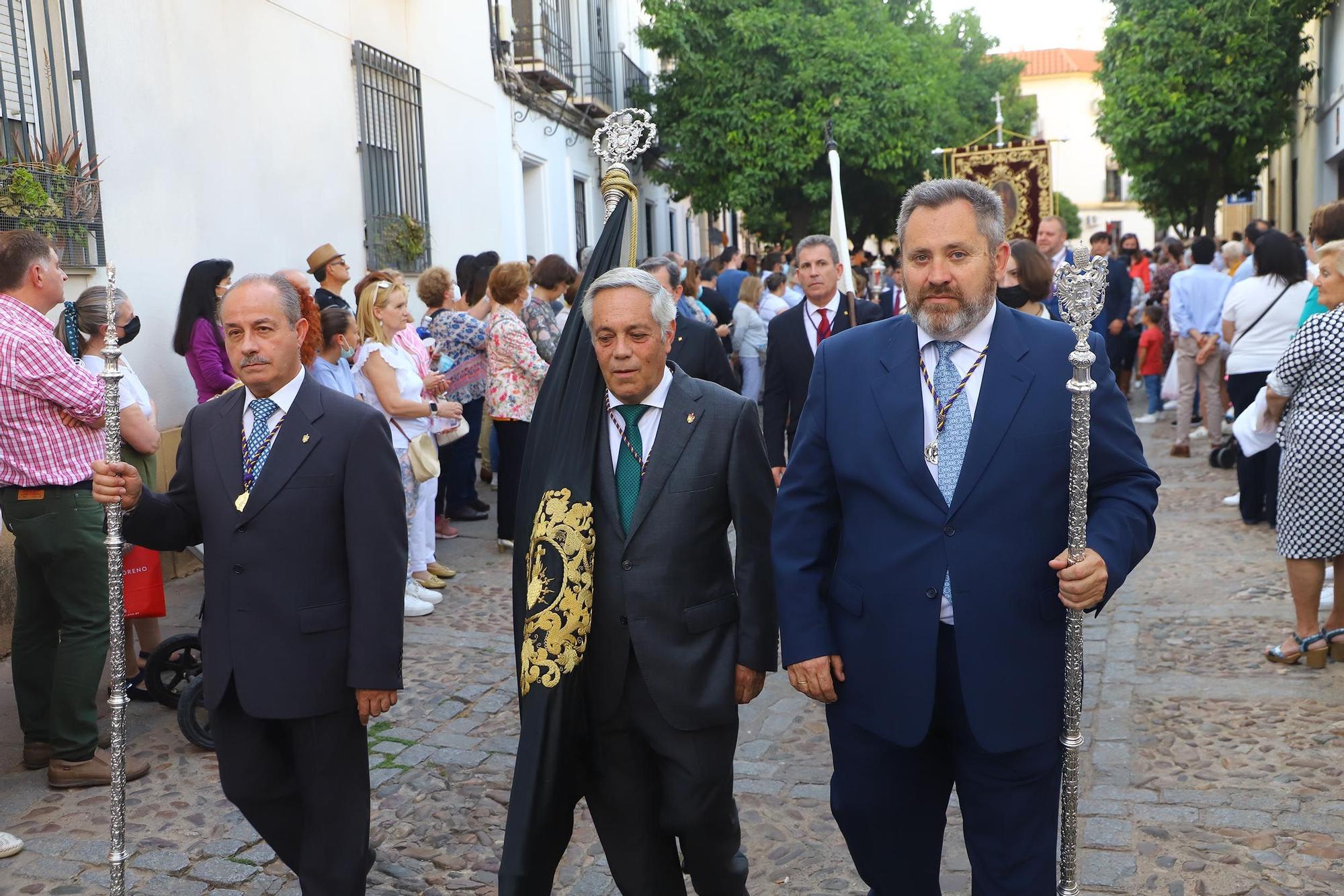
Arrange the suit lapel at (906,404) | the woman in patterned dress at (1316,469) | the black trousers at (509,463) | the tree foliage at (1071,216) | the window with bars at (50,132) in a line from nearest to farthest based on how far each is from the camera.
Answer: the suit lapel at (906,404) → the woman in patterned dress at (1316,469) → the window with bars at (50,132) → the black trousers at (509,463) → the tree foliage at (1071,216)

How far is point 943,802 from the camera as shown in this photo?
125 inches

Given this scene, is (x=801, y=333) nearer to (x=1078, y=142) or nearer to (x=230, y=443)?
(x=230, y=443)

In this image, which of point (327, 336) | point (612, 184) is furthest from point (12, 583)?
point (612, 184)

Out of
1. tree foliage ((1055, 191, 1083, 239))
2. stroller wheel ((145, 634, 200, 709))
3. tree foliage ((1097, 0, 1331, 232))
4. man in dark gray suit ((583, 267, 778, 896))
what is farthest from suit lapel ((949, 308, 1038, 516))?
tree foliage ((1055, 191, 1083, 239))

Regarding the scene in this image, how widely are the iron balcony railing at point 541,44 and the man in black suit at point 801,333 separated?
10.4 meters

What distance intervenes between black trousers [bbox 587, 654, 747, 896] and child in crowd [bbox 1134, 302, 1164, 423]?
513 inches

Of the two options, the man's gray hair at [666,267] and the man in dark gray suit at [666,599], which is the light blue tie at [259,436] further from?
the man's gray hair at [666,267]

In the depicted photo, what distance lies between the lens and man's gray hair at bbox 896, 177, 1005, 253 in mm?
2963

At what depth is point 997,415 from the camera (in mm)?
2887

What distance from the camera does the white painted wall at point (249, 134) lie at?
8000 mm

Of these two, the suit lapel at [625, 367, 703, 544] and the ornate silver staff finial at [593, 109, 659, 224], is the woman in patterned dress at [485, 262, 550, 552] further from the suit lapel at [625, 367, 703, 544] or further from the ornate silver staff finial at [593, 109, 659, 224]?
the suit lapel at [625, 367, 703, 544]

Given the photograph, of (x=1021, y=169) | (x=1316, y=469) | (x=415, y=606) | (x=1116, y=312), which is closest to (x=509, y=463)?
(x=415, y=606)

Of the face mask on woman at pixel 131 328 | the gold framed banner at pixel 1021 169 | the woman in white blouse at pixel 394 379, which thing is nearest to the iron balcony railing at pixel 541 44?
the gold framed banner at pixel 1021 169

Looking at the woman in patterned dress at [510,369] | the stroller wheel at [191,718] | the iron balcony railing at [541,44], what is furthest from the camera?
the iron balcony railing at [541,44]
